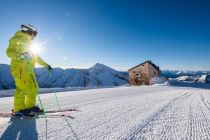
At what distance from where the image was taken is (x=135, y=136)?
2.99 metres

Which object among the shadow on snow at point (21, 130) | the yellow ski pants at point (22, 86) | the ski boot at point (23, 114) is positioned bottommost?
the shadow on snow at point (21, 130)

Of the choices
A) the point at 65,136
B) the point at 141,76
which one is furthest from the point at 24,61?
the point at 141,76

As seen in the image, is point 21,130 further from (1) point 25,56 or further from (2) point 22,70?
(1) point 25,56

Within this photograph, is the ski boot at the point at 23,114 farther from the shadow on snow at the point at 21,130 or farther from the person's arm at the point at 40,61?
the person's arm at the point at 40,61

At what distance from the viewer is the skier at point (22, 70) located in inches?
179

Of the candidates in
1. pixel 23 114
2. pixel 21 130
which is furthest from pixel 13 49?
pixel 21 130

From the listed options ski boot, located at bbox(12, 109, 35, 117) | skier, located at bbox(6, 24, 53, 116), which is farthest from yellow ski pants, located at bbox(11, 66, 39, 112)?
ski boot, located at bbox(12, 109, 35, 117)

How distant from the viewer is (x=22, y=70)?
4.59 metres

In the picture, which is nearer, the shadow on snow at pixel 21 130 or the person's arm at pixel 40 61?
the shadow on snow at pixel 21 130

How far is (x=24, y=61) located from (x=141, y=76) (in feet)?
149

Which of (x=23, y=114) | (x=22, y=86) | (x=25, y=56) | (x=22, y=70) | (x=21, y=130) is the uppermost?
(x=25, y=56)

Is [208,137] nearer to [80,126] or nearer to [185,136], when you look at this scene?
[185,136]

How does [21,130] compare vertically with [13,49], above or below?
below

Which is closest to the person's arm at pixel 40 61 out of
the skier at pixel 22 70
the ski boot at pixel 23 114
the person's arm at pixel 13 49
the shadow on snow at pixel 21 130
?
the skier at pixel 22 70
